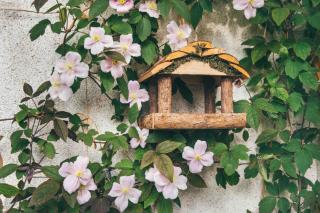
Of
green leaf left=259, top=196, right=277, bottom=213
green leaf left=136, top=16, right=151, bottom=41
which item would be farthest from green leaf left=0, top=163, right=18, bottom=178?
green leaf left=259, top=196, right=277, bottom=213

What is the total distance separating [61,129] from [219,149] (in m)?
0.59

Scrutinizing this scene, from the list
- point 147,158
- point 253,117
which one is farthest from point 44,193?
point 253,117

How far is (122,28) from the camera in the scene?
5.19 ft

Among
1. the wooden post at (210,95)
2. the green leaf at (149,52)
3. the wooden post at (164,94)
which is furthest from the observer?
the wooden post at (210,95)

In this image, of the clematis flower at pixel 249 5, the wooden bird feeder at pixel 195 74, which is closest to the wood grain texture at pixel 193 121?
the wooden bird feeder at pixel 195 74

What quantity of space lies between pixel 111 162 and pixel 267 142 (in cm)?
68

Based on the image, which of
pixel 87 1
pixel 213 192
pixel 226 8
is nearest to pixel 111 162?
pixel 213 192

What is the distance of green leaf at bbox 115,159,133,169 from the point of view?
1606mm

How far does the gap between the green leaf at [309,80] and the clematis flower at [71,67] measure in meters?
0.87

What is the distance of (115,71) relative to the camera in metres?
1.54

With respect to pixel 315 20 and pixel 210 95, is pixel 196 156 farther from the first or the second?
pixel 315 20

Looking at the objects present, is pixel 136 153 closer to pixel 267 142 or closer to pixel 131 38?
pixel 131 38

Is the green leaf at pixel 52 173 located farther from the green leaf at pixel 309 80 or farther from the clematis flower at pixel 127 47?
the green leaf at pixel 309 80

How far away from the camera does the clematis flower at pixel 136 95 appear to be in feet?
5.27
